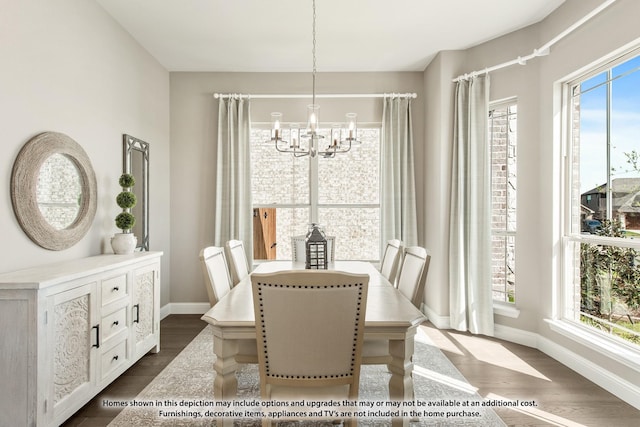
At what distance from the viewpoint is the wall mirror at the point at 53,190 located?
7.22 ft

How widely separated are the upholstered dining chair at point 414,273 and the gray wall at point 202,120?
2314 millimetres

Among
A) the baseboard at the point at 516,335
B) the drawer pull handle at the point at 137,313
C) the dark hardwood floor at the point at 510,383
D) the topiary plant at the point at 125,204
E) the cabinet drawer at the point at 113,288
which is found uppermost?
the topiary plant at the point at 125,204

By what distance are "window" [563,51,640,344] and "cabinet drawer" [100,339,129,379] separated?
3.56 m

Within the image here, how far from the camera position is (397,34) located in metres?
3.54

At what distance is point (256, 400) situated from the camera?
236 centimetres

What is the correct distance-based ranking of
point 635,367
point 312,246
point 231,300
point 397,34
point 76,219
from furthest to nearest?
1. point 397,34
2. point 76,219
3. point 312,246
4. point 635,367
5. point 231,300

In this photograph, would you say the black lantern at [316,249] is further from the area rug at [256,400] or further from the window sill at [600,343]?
the window sill at [600,343]

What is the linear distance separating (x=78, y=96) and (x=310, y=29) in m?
2.04

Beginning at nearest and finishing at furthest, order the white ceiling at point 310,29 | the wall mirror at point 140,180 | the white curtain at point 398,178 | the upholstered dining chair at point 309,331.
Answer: the upholstered dining chair at point 309,331 → the white ceiling at point 310,29 → the wall mirror at point 140,180 → the white curtain at point 398,178

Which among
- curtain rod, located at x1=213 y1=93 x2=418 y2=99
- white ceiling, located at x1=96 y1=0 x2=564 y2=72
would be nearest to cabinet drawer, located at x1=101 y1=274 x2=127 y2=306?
white ceiling, located at x1=96 y1=0 x2=564 y2=72

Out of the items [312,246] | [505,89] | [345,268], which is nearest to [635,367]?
[345,268]

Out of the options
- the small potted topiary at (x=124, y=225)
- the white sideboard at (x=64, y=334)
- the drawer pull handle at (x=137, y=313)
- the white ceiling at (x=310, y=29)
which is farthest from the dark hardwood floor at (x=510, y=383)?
the white ceiling at (x=310, y=29)

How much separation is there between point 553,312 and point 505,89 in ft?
6.98

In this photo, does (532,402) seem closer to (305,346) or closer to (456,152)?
(305,346)
